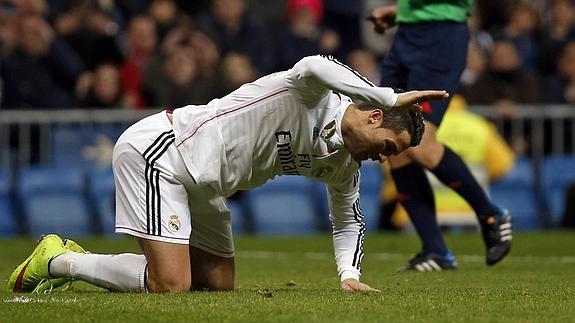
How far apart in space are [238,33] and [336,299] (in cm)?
1225

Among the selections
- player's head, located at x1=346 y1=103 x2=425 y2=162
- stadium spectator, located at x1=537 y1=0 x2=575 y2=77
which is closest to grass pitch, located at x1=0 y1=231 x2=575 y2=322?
player's head, located at x1=346 y1=103 x2=425 y2=162

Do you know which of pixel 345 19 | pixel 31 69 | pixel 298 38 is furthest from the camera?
pixel 345 19

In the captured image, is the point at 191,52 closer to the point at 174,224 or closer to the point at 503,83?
the point at 503,83

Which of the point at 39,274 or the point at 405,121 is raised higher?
the point at 405,121

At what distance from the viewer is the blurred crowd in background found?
56.0 feet

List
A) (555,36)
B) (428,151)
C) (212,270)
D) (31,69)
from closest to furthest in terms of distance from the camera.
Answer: (212,270)
(428,151)
(31,69)
(555,36)

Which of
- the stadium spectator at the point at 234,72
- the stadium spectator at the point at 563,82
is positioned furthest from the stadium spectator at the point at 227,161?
the stadium spectator at the point at 563,82

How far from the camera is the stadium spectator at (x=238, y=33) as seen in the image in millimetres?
18469

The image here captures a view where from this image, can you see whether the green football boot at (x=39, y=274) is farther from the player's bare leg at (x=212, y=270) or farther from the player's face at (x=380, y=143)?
the player's face at (x=380, y=143)

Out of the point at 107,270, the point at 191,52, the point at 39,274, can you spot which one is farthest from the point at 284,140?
the point at 191,52

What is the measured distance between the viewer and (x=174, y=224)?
728cm

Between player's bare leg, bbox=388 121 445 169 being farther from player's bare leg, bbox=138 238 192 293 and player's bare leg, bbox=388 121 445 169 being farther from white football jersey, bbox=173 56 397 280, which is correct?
player's bare leg, bbox=138 238 192 293

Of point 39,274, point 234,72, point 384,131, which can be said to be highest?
point 384,131

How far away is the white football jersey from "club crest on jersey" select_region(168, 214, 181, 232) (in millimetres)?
234
